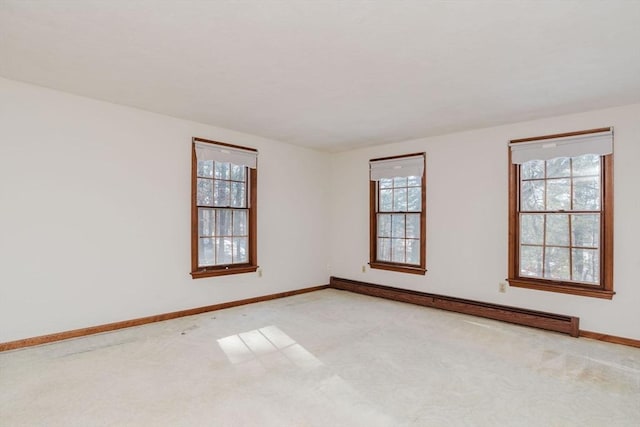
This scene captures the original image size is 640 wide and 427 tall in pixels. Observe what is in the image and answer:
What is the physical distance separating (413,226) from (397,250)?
0.49 metres

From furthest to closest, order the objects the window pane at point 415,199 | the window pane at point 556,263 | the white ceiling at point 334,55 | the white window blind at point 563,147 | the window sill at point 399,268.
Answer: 1. the window pane at point 415,199
2. the window sill at point 399,268
3. the window pane at point 556,263
4. the white window blind at point 563,147
5. the white ceiling at point 334,55

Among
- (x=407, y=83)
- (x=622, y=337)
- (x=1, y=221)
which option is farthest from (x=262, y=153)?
(x=622, y=337)

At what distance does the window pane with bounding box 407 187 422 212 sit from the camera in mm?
5262

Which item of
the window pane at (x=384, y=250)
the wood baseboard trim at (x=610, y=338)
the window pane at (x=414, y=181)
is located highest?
the window pane at (x=414, y=181)

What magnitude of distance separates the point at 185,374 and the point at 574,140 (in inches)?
179

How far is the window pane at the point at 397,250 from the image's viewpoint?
5.47 meters

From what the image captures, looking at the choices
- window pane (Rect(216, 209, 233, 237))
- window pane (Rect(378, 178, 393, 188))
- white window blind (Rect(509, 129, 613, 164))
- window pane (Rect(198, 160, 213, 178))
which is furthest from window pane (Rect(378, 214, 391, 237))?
window pane (Rect(198, 160, 213, 178))

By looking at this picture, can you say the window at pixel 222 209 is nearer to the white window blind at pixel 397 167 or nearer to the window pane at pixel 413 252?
the white window blind at pixel 397 167

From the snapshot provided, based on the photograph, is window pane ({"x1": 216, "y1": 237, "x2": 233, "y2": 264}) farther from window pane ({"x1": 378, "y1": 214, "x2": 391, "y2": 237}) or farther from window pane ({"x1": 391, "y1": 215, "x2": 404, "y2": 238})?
window pane ({"x1": 391, "y1": 215, "x2": 404, "y2": 238})

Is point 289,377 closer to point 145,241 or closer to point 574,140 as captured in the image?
point 145,241

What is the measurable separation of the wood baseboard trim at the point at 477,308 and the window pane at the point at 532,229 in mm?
846

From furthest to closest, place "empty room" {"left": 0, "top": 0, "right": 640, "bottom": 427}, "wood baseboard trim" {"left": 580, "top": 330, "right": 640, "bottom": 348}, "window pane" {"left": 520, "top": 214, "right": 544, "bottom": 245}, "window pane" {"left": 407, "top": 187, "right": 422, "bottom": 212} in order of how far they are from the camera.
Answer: "window pane" {"left": 407, "top": 187, "right": 422, "bottom": 212} → "window pane" {"left": 520, "top": 214, "right": 544, "bottom": 245} → "wood baseboard trim" {"left": 580, "top": 330, "right": 640, "bottom": 348} → "empty room" {"left": 0, "top": 0, "right": 640, "bottom": 427}

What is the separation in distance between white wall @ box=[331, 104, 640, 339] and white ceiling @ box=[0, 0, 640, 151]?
1.60ft

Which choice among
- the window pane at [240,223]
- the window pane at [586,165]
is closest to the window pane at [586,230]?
the window pane at [586,165]
